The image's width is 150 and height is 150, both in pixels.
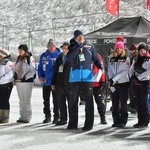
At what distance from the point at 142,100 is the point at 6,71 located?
2.61 metres

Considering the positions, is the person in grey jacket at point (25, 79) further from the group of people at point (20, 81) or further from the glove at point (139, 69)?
the glove at point (139, 69)

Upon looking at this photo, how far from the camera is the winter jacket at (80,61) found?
7582mm

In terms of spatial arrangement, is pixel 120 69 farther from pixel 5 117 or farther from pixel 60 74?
pixel 5 117

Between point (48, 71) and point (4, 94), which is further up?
point (48, 71)

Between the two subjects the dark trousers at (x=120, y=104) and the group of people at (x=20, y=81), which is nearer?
the dark trousers at (x=120, y=104)

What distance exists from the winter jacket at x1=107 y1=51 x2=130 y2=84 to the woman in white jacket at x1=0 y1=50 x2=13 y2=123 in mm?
1980

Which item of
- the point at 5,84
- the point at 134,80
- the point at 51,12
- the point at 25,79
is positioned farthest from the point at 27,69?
the point at 51,12

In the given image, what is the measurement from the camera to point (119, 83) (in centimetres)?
794

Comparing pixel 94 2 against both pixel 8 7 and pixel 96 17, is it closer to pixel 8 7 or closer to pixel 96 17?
pixel 96 17

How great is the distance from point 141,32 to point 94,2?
33.9m

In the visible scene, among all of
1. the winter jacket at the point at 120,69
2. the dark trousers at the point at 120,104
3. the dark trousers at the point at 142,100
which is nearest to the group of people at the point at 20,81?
the winter jacket at the point at 120,69

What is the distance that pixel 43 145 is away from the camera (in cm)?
629

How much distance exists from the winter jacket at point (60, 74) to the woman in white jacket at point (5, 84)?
0.92 metres

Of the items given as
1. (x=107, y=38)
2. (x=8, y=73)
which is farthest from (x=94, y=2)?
(x=8, y=73)
